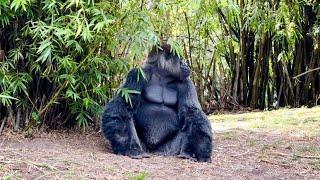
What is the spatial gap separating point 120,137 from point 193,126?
0.54m

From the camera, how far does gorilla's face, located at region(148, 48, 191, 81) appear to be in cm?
425

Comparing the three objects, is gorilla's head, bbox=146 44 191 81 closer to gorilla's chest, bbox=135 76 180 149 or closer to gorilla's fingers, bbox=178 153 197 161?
gorilla's chest, bbox=135 76 180 149

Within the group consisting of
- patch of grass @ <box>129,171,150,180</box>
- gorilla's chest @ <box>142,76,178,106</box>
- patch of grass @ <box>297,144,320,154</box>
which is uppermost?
gorilla's chest @ <box>142,76,178,106</box>

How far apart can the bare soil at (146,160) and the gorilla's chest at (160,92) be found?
0.46 metres

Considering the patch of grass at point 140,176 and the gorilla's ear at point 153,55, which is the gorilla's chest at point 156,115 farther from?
the patch of grass at point 140,176

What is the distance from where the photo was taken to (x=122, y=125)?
161 inches

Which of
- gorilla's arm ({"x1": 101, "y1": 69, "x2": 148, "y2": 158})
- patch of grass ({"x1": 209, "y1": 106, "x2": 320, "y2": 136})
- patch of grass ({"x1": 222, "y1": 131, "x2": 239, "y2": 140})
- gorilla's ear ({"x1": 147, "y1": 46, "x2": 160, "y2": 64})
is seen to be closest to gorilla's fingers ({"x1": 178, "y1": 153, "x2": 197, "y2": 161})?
gorilla's arm ({"x1": 101, "y1": 69, "x2": 148, "y2": 158})

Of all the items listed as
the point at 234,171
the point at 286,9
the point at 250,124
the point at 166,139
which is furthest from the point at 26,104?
the point at 286,9

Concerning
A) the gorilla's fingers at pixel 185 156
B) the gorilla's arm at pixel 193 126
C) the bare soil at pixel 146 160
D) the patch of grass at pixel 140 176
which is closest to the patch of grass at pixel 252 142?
the bare soil at pixel 146 160

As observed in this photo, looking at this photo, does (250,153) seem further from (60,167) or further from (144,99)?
(60,167)

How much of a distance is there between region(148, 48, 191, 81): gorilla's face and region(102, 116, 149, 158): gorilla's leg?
0.52 meters

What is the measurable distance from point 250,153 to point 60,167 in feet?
5.68

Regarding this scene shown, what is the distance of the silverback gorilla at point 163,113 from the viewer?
4.10 m

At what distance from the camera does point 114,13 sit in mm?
4023
